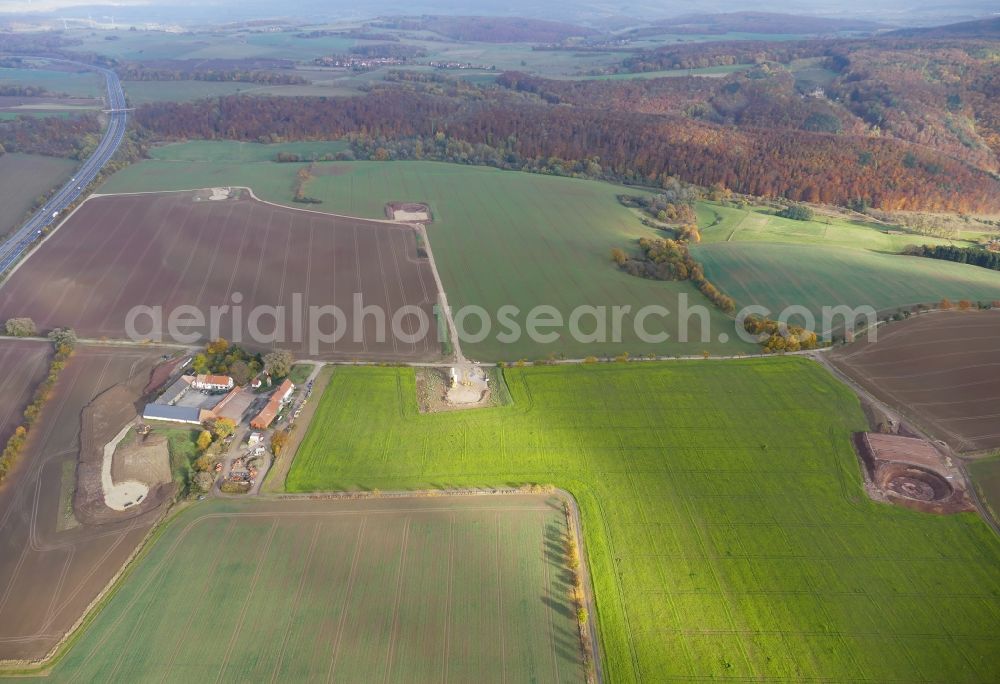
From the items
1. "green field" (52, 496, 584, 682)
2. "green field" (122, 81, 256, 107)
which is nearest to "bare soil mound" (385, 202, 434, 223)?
"green field" (52, 496, 584, 682)

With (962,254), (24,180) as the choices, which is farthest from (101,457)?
(962,254)

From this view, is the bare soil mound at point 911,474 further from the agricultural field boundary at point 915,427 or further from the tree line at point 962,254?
the tree line at point 962,254

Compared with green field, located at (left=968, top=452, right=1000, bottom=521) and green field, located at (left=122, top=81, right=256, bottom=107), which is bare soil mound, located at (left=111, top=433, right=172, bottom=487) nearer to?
green field, located at (left=968, top=452, right=1000, bottom=521)

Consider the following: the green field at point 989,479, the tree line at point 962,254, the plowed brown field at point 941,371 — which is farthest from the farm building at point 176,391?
the tree line at point 962,254

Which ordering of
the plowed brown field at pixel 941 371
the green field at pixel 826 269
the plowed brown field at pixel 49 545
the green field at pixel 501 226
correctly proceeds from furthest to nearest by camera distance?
the green field at pixel 826 269 → the green field at pixel 501 226 → the plowed brown field at pixel 941 371 → the plowed brown field at pixel 49 545

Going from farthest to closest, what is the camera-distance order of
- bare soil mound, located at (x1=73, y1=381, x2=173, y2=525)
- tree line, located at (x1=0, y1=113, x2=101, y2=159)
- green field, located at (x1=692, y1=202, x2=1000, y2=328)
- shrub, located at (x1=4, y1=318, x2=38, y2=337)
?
tree line, located at (x1=0, y1=113, x2=101, y2=159) < green field, located at (x1=692, y1=202, x2=1000, y2=328) < shrub, located at (x1=4, y1=318, x2=38, y2=337) < bare soil mound, located at (x1=73, y1=381, x2=173, y2=525)

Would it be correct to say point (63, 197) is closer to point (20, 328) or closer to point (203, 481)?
point (20, 328)

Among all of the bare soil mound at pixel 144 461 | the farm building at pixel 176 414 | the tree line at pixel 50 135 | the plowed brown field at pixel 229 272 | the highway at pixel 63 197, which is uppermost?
the tree line at pixel 50 135
